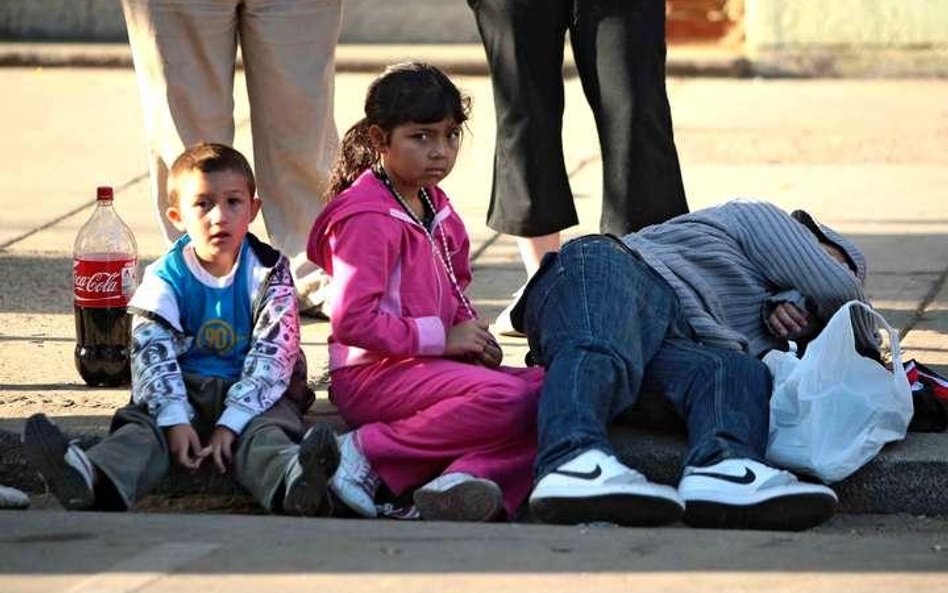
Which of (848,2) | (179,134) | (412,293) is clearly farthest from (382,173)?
(848,2)

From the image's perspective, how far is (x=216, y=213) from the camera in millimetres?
4922

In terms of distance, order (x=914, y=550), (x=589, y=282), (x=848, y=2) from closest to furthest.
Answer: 1. (x=914, y=550)
2. (x=589, y=282)
3. (x=848, y=2)

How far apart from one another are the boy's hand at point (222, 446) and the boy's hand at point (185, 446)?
23 mm

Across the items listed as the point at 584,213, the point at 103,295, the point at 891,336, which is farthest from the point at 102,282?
the point at 584,213

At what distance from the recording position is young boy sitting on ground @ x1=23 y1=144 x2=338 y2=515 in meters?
4.71

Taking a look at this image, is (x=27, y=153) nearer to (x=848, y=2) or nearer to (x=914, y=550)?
(x=848, y=2)

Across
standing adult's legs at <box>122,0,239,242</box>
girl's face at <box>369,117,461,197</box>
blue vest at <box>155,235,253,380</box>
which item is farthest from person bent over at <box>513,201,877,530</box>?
standing adult's legs at <box>122,0,239,242</box>

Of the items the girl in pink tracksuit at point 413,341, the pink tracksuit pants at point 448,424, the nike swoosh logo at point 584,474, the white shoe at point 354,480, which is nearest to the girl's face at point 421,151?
the girl in pink tracksuit at point 413,341

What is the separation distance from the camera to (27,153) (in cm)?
918

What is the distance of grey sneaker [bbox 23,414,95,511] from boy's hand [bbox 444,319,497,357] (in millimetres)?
925

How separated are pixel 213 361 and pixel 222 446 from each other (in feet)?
0.86

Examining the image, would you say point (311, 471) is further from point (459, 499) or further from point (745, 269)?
point (745, 269)

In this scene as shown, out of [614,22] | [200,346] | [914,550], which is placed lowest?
[914,550]

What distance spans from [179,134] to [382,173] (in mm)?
1108
